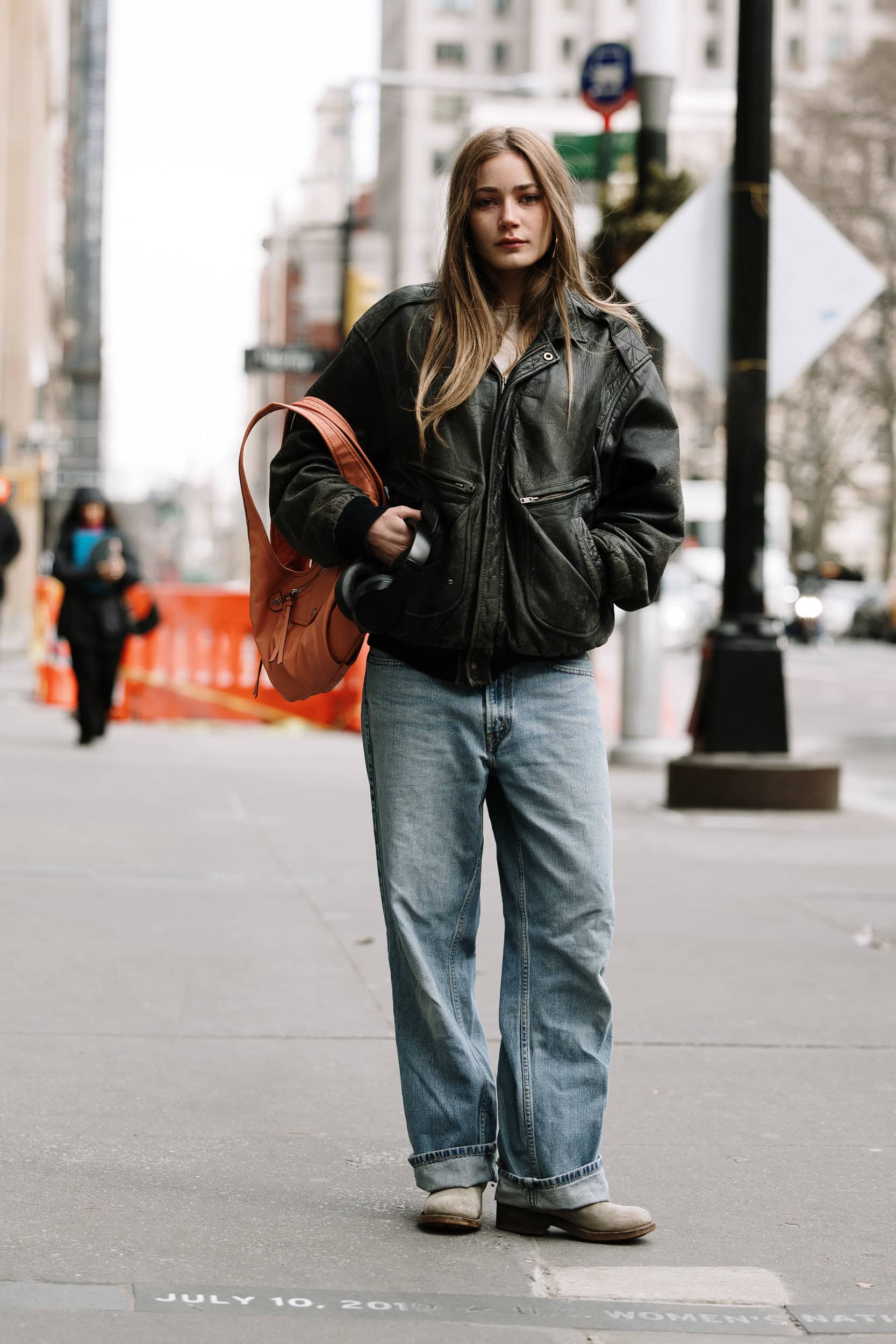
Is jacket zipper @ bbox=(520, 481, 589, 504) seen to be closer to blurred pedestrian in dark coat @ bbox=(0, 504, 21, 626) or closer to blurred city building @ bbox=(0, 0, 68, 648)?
blurred pedestrian in dark coat @ bbox=(0, 504, 21, 626)

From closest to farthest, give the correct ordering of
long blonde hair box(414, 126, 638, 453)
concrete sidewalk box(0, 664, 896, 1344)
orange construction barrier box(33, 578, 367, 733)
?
concrete sidewalk box(0, 664, 896, 1344) < long blonde hair box(414, 126, 638, 453) < orange construction barrier box(33, 578, 367, 733)

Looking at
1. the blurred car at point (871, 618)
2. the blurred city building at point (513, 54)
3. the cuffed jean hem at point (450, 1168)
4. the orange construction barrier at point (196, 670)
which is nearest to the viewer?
the cuffed jean hem at point (450, 1168)

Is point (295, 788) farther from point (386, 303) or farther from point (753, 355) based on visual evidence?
point (386, 303)

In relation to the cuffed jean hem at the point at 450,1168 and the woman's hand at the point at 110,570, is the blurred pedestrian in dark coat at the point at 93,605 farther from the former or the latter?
the cuffed jean hem at the point at 450,1168

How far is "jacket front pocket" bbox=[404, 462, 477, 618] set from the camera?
3.63 m

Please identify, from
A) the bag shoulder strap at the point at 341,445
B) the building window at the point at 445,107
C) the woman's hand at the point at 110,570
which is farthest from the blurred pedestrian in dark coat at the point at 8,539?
the building window at the point at 445,107

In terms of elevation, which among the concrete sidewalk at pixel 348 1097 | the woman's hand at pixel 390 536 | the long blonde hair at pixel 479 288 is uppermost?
the long blonde hair at pixel 479 288

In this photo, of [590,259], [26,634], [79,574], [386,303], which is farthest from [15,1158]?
[26,634]

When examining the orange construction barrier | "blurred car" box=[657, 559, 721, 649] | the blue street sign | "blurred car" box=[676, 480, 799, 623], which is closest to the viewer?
the blue street sign

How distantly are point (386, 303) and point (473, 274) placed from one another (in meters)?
0.19

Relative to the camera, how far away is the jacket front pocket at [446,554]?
3633mm

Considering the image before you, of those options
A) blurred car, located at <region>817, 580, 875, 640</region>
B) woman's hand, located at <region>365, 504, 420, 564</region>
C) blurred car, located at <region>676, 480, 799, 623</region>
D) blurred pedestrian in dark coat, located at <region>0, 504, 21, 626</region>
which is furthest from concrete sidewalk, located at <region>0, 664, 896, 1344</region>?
blurred car, located at <region>817, 580, 875, 640</region>

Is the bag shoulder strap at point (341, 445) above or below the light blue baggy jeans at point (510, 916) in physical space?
above

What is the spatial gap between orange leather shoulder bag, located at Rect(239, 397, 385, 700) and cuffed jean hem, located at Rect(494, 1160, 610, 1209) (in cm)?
96
